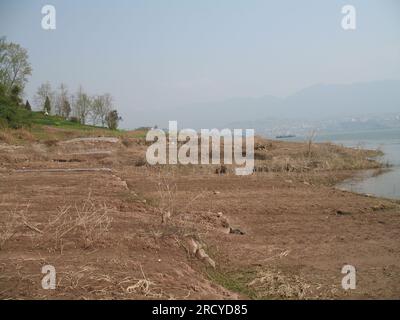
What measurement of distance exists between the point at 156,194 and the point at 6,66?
41.9 meters

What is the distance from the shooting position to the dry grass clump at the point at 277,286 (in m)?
4.96

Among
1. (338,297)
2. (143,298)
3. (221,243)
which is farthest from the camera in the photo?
(221,243)

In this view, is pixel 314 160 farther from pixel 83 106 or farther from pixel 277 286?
pixel 83 106

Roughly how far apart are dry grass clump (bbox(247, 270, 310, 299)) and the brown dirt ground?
0.01m

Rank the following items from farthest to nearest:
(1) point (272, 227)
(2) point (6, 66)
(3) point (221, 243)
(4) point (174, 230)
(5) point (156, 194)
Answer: (2) point (6, 66) → (5) point (156, 194) → (1) point (272, 227) → (3) point (221, 243) → (4) point (174, 230)

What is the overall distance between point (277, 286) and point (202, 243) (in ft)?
5.67

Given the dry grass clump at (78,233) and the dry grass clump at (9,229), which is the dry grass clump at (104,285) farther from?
the dry grass clump at (9,229)

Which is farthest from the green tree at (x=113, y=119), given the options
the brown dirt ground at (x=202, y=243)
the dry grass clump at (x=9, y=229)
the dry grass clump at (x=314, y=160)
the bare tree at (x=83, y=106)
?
the dry grass clump at (x=9, y=229)

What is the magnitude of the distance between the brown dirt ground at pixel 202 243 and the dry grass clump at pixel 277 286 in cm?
1

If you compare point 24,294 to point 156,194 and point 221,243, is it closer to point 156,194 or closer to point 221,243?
point 221,243

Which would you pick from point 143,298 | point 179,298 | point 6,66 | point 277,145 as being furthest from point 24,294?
point 6,66

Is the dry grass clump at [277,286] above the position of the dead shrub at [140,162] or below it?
below

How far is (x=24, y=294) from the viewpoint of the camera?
4.09 meters

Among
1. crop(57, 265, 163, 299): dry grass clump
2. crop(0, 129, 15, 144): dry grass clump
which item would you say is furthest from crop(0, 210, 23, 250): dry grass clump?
crop(0, 129, 15, 144): dry grass clump
